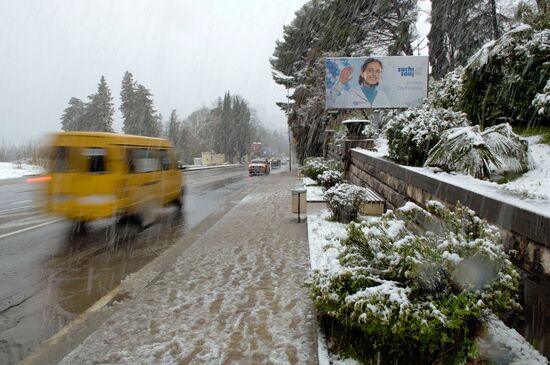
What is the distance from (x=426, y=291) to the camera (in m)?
3.09

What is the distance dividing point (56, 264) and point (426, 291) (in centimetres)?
617

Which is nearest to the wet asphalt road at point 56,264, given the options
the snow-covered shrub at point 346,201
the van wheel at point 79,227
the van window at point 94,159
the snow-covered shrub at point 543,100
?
the van wheel at point 79,227

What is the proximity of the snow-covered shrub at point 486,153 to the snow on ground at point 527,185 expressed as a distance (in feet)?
0.69

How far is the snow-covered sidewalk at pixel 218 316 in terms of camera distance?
371 cm

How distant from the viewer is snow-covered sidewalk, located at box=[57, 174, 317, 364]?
12.2 feet

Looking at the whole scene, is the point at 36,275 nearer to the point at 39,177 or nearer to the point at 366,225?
the point at 39,177

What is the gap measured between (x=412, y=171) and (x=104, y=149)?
244 inches

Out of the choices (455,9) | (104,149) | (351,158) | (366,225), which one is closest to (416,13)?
(455,9)

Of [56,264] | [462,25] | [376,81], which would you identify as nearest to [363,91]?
[376,81]

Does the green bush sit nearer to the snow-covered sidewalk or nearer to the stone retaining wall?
the stone retaining wall

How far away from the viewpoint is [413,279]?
122 inches

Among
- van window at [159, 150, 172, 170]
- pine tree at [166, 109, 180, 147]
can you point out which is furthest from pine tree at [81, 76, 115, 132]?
van window at [159, 150, 172, 170]

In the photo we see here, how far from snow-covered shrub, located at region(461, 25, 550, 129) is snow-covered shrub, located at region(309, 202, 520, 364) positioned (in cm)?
457

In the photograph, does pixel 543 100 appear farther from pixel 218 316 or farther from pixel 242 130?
pixel 242 130
